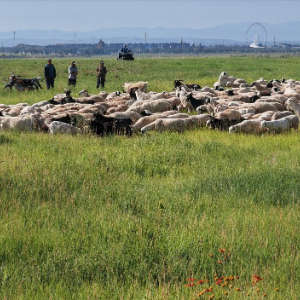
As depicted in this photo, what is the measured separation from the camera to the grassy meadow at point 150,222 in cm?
639

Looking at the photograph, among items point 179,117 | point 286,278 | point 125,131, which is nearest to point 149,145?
point 125,131

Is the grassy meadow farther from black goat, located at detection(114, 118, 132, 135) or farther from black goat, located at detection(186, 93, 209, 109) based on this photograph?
black goat, located at detection(186, 93, 209, 109)

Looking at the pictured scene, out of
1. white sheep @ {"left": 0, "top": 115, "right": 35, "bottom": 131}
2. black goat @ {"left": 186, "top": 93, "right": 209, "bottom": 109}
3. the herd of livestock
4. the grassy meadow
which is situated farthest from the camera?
black goat @ {"left": 186, "top": 93, "right": 209, "bottom": 109}

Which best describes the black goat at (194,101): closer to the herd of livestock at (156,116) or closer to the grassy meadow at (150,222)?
the herd of livestock at (156,116)

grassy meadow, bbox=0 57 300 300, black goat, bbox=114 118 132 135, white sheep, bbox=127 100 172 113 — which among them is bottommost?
grassy meadow, bbox=0 57 300 300

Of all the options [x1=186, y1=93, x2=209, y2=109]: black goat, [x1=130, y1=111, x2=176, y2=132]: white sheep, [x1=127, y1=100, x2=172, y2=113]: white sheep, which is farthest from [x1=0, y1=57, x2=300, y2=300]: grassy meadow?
[x1=186, y1=93, x2=209, y2=109]: black goat

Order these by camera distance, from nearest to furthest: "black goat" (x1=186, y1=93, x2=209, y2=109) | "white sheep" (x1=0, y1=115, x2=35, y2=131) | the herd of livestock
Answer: the herd of livestock < "white sheep" (x1=0, y1=115, x2=35, y2=131) < "black goat" (x1=186, y1=93, x2=209, y2=109)

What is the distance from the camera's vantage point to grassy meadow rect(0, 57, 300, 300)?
6.39 m

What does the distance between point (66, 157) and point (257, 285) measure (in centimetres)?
736

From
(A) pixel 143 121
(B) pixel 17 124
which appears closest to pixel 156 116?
(A) pixel 143 121

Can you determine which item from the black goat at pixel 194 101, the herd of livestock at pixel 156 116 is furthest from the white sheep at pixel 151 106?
the black goat at pixel 194 101

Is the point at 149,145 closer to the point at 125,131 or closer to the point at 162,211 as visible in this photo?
the point at 125,131

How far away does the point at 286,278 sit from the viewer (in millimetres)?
6480

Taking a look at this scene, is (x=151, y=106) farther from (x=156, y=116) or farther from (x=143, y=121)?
(x=143, y=121)
